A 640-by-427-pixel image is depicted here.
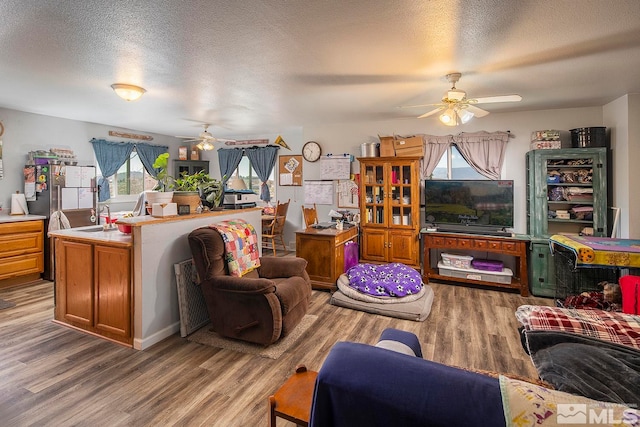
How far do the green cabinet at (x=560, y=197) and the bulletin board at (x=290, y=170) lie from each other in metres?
4.06

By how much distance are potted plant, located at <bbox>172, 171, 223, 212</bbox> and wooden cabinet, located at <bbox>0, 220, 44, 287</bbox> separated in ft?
8.58

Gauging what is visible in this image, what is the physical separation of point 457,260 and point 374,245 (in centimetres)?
119

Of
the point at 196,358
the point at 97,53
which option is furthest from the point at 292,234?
the point at 97,53

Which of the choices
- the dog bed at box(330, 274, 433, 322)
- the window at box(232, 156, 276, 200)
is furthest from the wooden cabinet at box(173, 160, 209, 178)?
the dog bed at box(330, 274, 433, 322)

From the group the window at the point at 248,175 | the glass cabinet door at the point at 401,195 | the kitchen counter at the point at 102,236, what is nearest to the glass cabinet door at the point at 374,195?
the glass cabinet door at the point at 401,195

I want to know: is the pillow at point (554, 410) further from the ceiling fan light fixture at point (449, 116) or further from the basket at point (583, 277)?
the basket at point (583, 277)

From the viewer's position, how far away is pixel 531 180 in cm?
426

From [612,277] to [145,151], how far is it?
7.70 meters

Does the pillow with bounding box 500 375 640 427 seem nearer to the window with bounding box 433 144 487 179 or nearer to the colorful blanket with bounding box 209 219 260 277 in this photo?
the colorful blanket with bounding box 209 219 260 277

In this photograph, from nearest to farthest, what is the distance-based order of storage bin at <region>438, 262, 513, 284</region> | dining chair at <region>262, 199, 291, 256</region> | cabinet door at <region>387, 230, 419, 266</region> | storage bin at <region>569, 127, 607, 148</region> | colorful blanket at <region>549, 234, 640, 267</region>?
colorful blanket at <region>549, 234, 640, 267</region>
storage bin at <region>569, 127, 607, 148</region>
storage bin at <region>438, 262, 513, 284</region>
cabinet door at <region>387, 230, 419, 266</region>
dining chair at <region>262, 199, 291, 256</region>

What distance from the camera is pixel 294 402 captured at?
157 cm

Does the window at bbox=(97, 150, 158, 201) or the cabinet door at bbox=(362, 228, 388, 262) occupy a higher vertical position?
the window at bbox=(97, 150, 158, 201)

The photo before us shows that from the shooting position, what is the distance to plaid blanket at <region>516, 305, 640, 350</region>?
139cm

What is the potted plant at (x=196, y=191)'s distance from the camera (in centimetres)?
323
